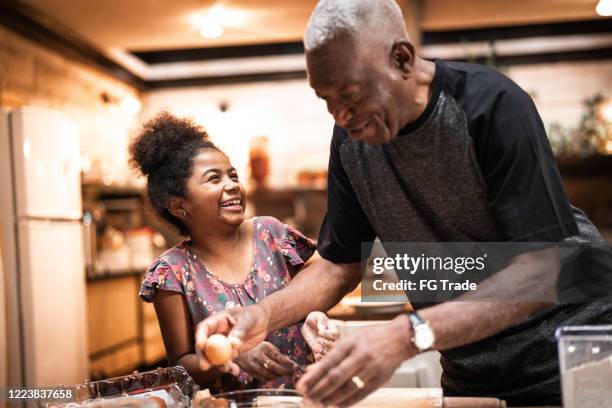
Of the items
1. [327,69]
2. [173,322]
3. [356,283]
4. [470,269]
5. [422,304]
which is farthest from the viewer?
[173,322]

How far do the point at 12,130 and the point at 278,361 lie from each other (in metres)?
3.45

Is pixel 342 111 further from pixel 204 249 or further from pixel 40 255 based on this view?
pixel 40 255

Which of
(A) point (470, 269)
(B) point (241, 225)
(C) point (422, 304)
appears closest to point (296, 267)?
(B) point (241, 225)

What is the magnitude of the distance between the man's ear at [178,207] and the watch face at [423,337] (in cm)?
102

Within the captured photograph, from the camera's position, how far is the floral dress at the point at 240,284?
65.4 inches

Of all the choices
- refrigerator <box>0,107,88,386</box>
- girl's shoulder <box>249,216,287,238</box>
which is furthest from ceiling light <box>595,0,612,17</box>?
girl's shoulder <box>249,216,287,238</box>

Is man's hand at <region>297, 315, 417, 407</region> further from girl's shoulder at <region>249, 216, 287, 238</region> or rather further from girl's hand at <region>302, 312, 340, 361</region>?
girl's shoulder at <region>249, 216, 287, 238</region>

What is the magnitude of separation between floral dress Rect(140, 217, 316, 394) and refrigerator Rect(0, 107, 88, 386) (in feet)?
8.82

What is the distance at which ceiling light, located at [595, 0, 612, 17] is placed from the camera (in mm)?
5637

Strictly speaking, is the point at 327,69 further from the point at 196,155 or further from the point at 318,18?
the point at 196,155

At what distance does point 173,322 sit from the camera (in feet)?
5.57

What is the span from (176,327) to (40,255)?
2978 mm

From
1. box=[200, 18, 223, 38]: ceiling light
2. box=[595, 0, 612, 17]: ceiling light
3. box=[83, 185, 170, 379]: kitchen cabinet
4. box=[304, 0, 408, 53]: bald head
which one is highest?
box=[200, 18, 223, 38]: ceiling light

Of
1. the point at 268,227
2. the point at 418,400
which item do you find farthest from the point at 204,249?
the point at 418,400
